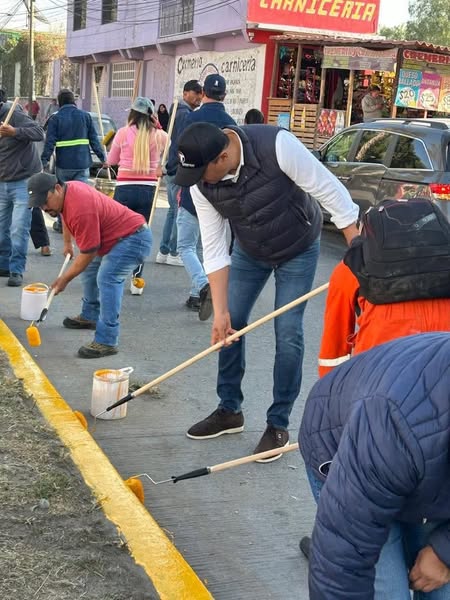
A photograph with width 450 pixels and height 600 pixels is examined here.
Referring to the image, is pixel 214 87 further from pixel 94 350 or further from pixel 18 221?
pixel 94 350

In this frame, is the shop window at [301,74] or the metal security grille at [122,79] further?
the metal security grille at [122,79]

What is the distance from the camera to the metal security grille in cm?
3072

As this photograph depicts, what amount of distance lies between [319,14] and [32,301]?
57.2 feet

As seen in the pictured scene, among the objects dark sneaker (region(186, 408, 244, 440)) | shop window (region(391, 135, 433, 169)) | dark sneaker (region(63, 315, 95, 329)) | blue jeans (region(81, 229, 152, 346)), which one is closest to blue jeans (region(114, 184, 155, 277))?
dark sneaker (region(63, 315, 95, 329))

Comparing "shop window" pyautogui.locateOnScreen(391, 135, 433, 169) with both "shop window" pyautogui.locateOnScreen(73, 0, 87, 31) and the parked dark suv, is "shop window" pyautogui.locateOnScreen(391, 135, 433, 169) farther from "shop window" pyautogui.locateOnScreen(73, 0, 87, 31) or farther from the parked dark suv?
"shop window" pyautogui.locateOnScreen(73, 0, 87, 31)

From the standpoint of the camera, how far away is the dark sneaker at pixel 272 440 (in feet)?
14.2

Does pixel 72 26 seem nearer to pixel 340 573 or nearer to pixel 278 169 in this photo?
pixel 278 169

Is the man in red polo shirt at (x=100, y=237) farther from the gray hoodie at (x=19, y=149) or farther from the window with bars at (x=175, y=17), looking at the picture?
the window with bars at (x=175, y=17)

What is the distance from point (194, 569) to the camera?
3.33 metres

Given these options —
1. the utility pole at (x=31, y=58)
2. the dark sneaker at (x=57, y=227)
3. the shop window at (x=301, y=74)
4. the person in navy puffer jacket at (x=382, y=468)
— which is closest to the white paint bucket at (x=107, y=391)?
the person in navy puffer jacket at (x=382, y=468)

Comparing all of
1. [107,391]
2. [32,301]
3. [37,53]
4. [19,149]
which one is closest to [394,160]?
[19,149]

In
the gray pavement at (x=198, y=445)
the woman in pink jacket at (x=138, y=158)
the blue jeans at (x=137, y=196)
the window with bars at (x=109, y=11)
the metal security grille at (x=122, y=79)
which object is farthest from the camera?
the window with bars at (x=109, y=11)

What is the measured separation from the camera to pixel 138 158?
7863 mm

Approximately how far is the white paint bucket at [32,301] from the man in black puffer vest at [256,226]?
8.51ft
